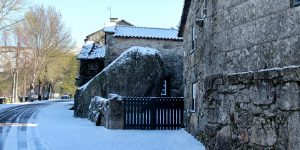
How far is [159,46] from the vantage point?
2862 centimetres

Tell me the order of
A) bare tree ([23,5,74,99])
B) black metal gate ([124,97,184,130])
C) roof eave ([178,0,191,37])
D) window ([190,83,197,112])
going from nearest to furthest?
window ([190,83,197,112]) → black metal gate ([124,97,184,130]) → roof eave ([178,0,191,37]) → bare tree ([23,5,74,99])

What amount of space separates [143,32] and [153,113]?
15.0 meters

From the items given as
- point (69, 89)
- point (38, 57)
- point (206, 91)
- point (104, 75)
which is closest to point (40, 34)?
point (38, 57)

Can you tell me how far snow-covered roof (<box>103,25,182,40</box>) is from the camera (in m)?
28.4

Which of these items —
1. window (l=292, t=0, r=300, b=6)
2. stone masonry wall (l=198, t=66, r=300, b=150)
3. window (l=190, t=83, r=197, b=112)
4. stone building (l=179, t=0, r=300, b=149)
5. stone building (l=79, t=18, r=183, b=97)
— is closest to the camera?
stone masonry wall (l=198, t=66, r=300, b=150)

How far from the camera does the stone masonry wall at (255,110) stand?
3.62 m

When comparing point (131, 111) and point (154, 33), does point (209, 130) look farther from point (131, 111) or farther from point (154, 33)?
point (154, 33)

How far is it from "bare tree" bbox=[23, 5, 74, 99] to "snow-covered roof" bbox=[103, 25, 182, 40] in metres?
23.7

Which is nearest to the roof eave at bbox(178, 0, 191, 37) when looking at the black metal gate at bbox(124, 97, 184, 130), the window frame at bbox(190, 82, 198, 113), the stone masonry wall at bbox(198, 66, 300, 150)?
the black metal gate at bbox(124, 97, 184, 130)

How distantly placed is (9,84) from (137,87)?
4520 centimetres

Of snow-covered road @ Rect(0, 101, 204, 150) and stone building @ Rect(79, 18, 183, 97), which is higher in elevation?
stone building @ Rect(79, 18, 183, 97)

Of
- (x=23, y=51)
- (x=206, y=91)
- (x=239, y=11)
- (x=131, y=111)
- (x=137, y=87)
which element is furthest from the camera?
(x=23, y=51)

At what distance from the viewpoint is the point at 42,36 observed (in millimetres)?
50156

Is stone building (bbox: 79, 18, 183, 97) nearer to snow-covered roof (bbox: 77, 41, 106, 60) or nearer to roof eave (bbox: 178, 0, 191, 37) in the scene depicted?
snow-covered roof (bbox: 77, 41, 106, 60)
